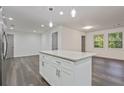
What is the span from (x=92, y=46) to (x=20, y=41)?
6.37 meters

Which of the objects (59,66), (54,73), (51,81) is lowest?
(51,81)

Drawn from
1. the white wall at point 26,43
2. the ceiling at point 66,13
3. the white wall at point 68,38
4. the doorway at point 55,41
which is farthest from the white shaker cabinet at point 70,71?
the white wall at point 26,43

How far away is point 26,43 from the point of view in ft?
28.7

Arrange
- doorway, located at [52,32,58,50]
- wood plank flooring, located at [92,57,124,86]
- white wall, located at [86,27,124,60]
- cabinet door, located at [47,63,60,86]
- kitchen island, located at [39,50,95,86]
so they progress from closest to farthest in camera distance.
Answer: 1. kitchen island, located at [39,50,95,86]
2. cabinet door, located at [47,63,60,86]
3. wood plank flooring, located at [92,57,124,86]
4. white wall, located at [86,27,124,60]
5. doorway, located at [52,32,58,50]

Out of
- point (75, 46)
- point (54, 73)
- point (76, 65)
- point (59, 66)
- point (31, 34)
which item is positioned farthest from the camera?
point (31, 34)

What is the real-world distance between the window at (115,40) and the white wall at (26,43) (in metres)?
6.55

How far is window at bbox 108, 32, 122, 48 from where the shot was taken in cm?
615

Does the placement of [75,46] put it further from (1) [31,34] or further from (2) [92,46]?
(1) [31,34]

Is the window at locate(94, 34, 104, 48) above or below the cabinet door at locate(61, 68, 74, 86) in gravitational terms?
above

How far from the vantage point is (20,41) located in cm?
836

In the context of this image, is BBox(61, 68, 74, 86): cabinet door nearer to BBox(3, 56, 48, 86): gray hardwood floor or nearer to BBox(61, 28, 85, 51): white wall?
BBox(3, 56, 48, 86): gray hardwood floor

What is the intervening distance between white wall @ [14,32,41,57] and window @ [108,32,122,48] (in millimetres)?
6549

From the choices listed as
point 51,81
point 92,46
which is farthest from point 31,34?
point 51,81

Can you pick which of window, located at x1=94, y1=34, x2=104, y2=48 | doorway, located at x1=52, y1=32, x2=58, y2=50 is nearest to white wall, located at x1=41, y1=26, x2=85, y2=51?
doorway, located at x1=52, y1=32, x2=58, y2=50
